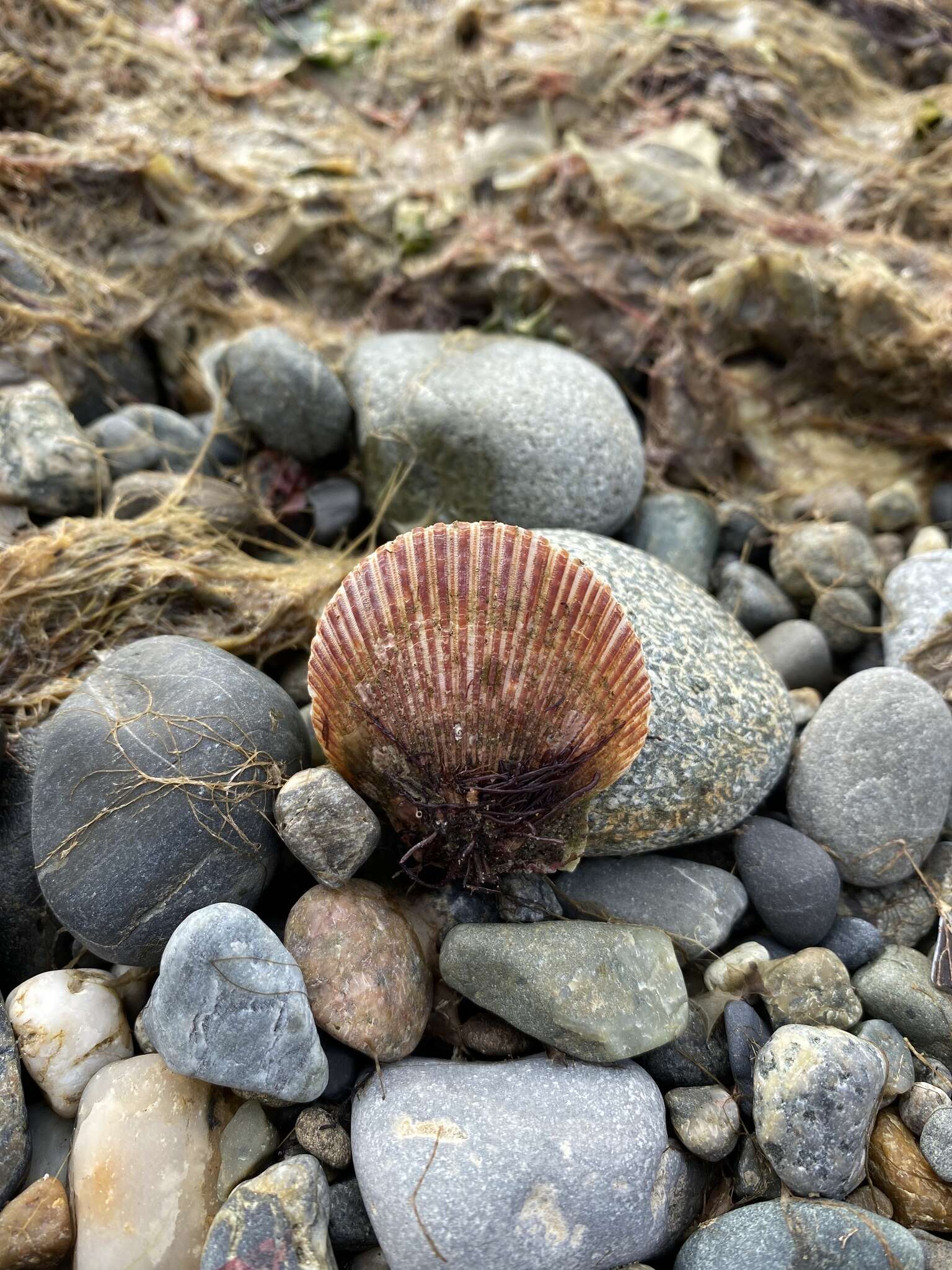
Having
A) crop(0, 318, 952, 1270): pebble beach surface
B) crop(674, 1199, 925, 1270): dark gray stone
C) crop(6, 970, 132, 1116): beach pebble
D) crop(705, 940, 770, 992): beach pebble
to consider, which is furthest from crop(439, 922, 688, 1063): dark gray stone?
crop(6, 970, 132, 1116): beach pebble

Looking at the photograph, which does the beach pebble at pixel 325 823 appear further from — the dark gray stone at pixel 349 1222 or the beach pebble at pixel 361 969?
the dark gray stone at pixel 349 1222

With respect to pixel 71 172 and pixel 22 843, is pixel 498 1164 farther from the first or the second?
pixel 71 172

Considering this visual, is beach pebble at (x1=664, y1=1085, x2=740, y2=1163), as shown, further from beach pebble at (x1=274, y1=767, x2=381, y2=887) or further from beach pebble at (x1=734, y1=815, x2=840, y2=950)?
beach pebble at (x1=274, y1=767, x2=381, y2=887)

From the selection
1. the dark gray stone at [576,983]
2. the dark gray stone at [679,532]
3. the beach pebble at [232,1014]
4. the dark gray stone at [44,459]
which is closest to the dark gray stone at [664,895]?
the dark gray stone at [576,983]

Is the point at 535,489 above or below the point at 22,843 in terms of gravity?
above

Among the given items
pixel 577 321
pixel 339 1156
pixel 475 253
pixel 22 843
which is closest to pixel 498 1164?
pixel 339 1156

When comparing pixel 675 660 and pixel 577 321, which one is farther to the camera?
pixel 577 321

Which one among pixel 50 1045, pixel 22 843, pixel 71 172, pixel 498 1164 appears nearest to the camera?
pixel 498 1164
